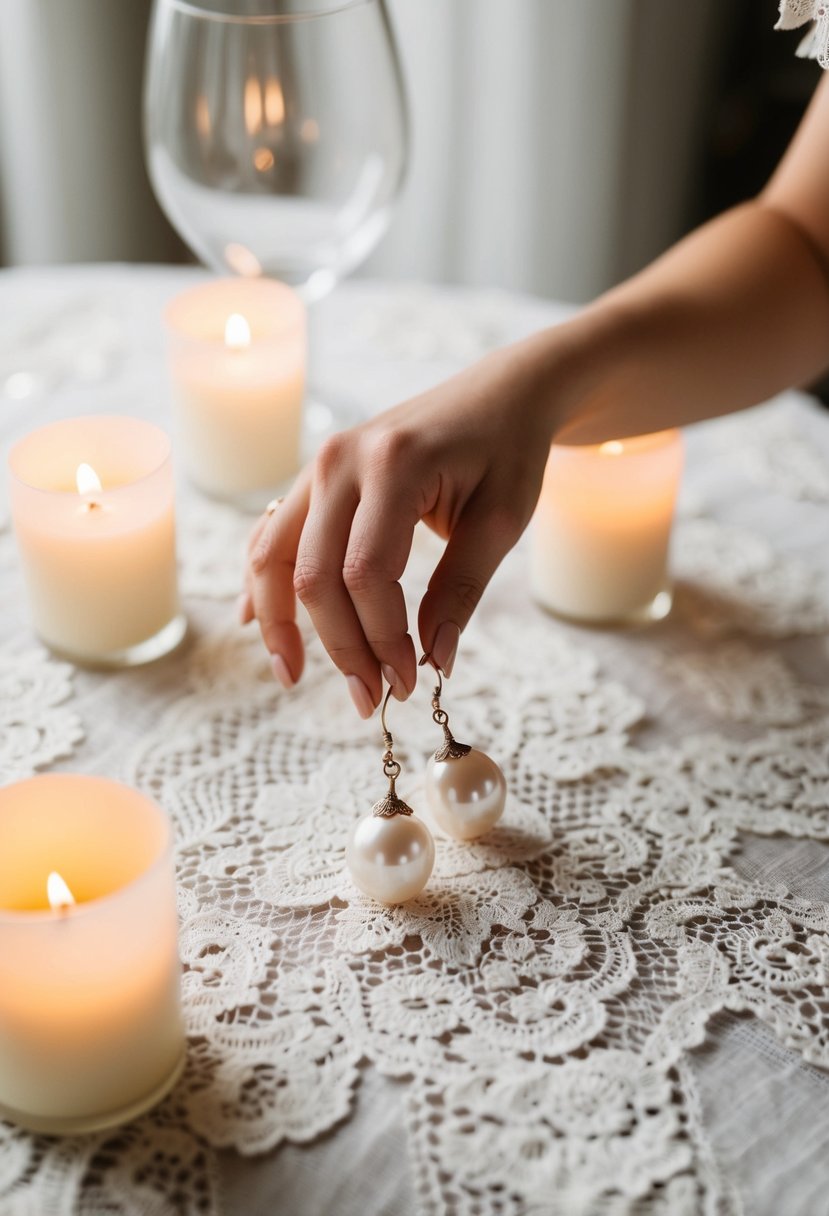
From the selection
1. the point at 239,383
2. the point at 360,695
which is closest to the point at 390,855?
the point at 360,695

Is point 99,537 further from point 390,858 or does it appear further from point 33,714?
point 390,858

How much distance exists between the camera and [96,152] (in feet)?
7.07

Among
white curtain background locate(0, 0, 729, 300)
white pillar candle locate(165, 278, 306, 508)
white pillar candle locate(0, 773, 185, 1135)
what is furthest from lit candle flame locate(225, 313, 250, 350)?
white curtain background locate(0, 0, 729, 300)

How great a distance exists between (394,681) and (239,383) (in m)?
0.35

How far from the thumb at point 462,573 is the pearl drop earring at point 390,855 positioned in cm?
9

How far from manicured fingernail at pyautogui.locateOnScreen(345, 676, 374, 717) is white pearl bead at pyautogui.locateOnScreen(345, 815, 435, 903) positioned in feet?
0.25

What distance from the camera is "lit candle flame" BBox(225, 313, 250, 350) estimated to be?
3.03 feet

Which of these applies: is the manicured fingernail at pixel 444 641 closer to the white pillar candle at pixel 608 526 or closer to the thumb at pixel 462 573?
the thumb at pixel 462 573

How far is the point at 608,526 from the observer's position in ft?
2.76

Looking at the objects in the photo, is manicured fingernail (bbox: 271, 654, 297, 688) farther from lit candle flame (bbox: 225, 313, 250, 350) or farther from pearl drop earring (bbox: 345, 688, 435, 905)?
lit candle flame (bbox: 225, 313, 250, 350)

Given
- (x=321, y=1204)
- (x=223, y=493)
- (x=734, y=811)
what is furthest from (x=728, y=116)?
(x=321, y=1204)

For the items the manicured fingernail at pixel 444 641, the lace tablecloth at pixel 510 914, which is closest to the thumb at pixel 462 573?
the manicured fingernail at pixel 444 641

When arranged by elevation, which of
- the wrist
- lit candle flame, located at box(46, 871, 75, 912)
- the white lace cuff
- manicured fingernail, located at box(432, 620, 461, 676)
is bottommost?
lit candle flame, located at box(46, 871, 75, 912)

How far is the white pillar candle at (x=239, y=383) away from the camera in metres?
0.93
